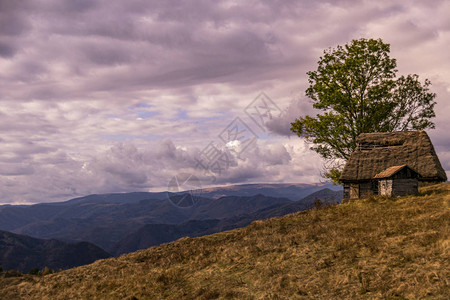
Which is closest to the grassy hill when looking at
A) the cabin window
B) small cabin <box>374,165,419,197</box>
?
small cabin <box>374,165,419,197</box>

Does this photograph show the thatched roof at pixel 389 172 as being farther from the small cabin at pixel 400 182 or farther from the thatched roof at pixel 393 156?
the thatched roof at pixel 393 156

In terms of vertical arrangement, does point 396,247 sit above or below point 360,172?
below

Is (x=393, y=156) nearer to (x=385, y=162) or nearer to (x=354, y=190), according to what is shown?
(x=385, y=162)

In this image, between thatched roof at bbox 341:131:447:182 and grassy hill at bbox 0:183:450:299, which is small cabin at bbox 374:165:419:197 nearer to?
thatched roof at bbox 341:131:447:182

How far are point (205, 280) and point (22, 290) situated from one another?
A: 1172cm

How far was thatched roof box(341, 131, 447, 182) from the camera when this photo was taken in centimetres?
3325

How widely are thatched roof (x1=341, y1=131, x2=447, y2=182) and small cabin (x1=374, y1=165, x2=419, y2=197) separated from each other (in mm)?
3072

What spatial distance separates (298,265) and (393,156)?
2365 centimetres

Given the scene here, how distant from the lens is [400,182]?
29531mm

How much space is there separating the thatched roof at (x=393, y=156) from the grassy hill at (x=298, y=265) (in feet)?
26.2

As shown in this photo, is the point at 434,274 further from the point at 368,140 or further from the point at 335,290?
the point at 368,140

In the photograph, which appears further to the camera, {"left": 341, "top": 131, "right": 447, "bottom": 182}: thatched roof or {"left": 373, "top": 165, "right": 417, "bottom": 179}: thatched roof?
{"left": 341, "top": 131, "right": 447, "bottom": 182}: thatched roof

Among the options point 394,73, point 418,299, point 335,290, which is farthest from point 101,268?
point 394,73

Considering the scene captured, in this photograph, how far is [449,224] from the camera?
16.5 metres
